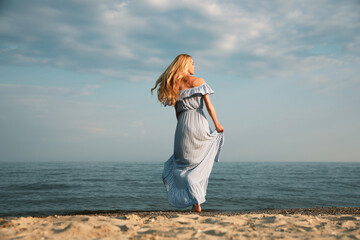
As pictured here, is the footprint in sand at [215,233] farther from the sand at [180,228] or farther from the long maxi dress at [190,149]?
the long maxi dress at [190,149]

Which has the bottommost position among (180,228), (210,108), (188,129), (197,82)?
(180,228)

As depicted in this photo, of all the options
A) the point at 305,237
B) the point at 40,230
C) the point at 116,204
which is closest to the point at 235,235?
the point at 305,237

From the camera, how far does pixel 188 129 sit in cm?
438

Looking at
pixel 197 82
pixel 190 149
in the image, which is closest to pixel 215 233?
pixel 190 149

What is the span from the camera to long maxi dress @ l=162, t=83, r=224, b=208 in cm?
428

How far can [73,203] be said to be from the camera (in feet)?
28.1

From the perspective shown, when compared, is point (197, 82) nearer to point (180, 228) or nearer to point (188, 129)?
point (188, 129)

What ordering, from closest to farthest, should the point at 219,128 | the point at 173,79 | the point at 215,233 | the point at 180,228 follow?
1. the point at 215,233
2. the point at 180,228
3. the point at 173,79
4. the point at 219,128

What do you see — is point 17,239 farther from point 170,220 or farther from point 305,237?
point 305,237

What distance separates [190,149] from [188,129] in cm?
33

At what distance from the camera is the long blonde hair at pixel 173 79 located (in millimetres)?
4309

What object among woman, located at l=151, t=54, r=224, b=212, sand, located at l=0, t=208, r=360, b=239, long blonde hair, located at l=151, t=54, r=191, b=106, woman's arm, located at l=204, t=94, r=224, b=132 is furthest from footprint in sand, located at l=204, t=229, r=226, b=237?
long blonde hair, located at l=151, t=54, r=191, b=106

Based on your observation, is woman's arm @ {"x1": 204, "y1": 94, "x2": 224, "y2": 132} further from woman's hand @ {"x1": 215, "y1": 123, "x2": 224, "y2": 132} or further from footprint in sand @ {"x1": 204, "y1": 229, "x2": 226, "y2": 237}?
footprint in sand @ {"x1": 204, "y1": 229, "x2": 226, "y2": 237}

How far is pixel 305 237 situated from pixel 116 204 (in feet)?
22.6
